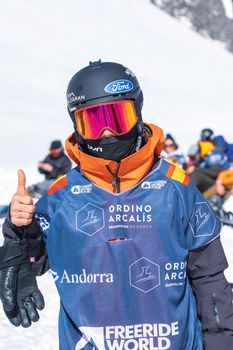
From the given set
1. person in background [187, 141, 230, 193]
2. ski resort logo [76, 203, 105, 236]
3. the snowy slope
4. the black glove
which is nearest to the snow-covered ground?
the snowy slope

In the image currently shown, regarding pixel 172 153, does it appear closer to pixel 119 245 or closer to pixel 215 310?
pixel 215 310

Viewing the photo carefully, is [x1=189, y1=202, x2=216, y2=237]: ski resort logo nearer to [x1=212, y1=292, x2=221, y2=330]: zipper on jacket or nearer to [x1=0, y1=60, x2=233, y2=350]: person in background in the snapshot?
[x1=0, y1=60, x2=233, y2=350]: person in background

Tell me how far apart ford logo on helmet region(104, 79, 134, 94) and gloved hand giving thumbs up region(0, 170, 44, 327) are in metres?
0.45

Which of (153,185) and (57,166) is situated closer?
(153,185)

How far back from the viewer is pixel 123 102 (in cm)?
270

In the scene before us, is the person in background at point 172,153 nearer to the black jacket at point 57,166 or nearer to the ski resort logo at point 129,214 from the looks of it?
the black jacket at point 57,166

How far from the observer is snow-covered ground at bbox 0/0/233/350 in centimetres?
2022

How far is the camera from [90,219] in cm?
263

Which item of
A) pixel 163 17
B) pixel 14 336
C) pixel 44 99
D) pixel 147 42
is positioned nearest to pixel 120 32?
pixel 147 42

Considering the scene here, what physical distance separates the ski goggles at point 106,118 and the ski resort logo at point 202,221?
0.40 meters

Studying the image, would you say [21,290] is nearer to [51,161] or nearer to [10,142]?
[51,161]

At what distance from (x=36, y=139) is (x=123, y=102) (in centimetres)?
2510

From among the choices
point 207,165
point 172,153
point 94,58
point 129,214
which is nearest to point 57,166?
point 172,153

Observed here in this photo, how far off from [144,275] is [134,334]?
0.72 feet
